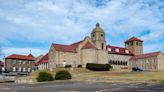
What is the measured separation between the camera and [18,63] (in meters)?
107

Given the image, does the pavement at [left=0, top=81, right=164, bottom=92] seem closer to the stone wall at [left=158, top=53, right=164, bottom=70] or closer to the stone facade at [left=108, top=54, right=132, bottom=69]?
the stone wall at [left=158, top=53, right=164, bottom=70]

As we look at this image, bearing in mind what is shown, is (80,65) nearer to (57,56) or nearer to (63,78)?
(57,56)

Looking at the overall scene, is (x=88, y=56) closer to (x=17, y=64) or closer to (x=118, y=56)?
(x=118, y=56)

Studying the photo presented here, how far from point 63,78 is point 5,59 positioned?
205 feet

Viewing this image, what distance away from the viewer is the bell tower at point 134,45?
378 ft

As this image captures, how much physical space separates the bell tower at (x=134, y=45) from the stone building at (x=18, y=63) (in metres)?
43.2

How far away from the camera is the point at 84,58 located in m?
87.6

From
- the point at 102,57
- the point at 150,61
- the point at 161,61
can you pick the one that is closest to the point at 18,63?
the point at 102,57

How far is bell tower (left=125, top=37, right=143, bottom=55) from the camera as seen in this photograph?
115088mm

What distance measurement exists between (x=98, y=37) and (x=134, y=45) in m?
26.2

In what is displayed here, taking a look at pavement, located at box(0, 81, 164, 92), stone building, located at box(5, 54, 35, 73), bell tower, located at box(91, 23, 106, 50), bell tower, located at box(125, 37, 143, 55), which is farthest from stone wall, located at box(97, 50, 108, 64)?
pavement, located at box(0, 81, 164, 92)

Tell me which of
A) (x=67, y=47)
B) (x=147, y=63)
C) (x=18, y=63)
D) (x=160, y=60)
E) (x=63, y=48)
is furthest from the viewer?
(x=18, y=63)


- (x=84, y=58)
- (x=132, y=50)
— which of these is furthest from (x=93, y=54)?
(x=132, y=50)

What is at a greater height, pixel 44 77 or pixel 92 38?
pixel 92 38
